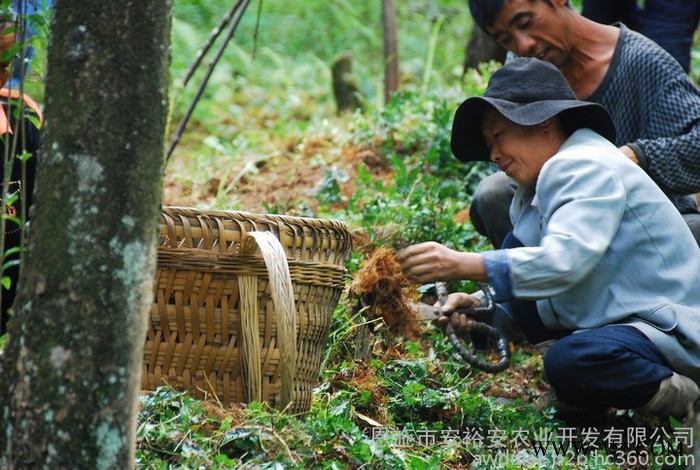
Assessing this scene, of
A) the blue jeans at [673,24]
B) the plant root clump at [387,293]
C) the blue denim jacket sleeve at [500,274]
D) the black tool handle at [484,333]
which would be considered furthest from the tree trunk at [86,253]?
the blue jeans at [673,24]

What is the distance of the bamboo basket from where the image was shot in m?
2.66

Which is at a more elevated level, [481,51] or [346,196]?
[481,51]

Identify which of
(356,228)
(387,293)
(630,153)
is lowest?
(387,293)

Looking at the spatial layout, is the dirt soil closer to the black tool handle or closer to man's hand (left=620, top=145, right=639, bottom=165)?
the black tool handle

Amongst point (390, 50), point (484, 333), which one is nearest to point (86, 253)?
point (484, 333)

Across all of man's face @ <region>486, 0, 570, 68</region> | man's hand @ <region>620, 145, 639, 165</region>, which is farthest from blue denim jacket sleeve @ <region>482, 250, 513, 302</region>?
man's face @ <region>486, 0, 570, 68</region>

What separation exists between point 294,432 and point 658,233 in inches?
54.5

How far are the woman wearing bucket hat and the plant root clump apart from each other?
1.10 ft

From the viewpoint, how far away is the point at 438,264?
300 cm

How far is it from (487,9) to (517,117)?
85 centimetres

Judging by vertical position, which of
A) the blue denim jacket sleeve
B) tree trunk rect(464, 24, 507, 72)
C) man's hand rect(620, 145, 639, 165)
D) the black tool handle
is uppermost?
tree trunk rect(464, 24, 507, 72)

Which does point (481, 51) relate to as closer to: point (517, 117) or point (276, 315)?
point (517, 117)

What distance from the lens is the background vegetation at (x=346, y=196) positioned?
8.56ft

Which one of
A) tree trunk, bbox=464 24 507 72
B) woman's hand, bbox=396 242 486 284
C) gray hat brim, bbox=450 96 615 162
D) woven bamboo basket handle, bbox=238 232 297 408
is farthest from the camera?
tree trunk, bbox=464 24 507 72
